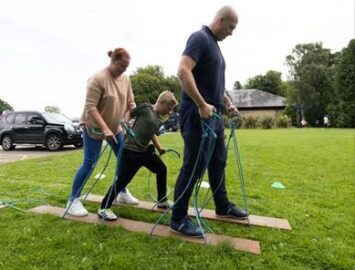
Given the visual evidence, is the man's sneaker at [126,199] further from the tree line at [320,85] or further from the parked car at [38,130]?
the tree line at [320,85]

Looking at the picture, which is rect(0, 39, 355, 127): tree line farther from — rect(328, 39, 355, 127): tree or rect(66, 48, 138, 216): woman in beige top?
rect(66, 48, 138, 216): woman in beige top

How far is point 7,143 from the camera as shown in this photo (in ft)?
45.7

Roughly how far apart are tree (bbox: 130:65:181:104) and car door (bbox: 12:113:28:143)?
46606 mm

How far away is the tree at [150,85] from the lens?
62.3 m

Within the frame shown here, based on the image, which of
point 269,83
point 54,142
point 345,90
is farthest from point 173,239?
point 269,83

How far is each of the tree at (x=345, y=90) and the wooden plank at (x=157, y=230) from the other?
124 feet

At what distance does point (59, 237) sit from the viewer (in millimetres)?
3170

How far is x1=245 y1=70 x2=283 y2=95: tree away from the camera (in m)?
70.2

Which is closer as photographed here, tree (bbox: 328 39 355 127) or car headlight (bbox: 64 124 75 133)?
car headlight (bbox: 64 124 75 133)

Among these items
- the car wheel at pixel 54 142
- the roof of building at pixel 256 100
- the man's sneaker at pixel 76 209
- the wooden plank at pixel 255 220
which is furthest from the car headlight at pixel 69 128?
the roof of building at pixel 256 100

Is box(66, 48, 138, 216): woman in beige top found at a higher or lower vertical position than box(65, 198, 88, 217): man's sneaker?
higher

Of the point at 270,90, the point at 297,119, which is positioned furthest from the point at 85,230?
the point at 270,90

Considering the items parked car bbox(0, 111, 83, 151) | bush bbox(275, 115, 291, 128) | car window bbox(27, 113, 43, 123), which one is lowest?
bush bbox(275, 115, 291, 128)

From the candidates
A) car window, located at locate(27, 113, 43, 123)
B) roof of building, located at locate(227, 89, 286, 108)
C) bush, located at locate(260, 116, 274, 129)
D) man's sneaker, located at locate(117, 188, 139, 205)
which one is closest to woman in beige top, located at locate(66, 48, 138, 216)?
man's sneaker, located at locate(117, 188, 139, 205)
